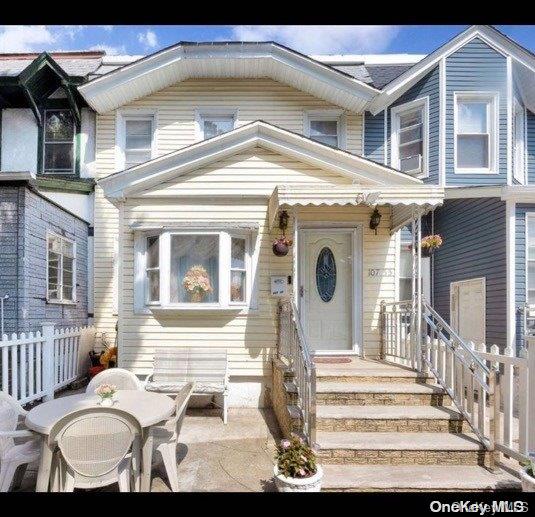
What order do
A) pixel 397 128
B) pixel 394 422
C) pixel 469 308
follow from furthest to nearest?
pixel 397 128, pixel 469 308, pixel 394 422

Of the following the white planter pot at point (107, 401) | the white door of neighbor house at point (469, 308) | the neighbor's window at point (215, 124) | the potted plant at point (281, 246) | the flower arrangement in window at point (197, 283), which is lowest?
the white planter pot at point (107, 401)

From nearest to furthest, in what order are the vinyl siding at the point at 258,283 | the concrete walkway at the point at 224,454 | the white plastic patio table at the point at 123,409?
the white plastic patio table at the point at 123,409 < the concrete walkway at the point at 224,454 < the vinyl siding at the point at 258,283

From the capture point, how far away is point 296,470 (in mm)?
3615

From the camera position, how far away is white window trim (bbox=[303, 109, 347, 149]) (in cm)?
962

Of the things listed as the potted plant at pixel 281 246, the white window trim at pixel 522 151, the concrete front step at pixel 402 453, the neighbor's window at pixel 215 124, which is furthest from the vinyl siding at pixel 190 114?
the concrete front step at pixel 402 453

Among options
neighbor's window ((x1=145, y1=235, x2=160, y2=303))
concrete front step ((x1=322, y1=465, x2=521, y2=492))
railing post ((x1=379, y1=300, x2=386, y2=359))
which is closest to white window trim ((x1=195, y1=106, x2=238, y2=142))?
neighbor's window ((x1=145, y1=235, x2=160, y2=303))

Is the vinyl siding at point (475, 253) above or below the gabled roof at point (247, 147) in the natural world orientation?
below

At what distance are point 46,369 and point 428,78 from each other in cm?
994

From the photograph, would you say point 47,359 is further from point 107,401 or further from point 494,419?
point 494,419

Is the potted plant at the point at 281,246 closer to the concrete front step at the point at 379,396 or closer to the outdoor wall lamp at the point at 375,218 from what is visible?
the outdoor wall lamp at the point at 375,218

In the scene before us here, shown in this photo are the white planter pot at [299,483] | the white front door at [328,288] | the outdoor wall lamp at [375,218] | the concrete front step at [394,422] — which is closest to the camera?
the white planter pot at [299,483]

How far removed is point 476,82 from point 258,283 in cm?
707

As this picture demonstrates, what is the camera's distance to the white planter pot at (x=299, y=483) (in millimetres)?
3564

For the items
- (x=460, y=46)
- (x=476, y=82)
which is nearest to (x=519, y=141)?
(x=476, y=82)
